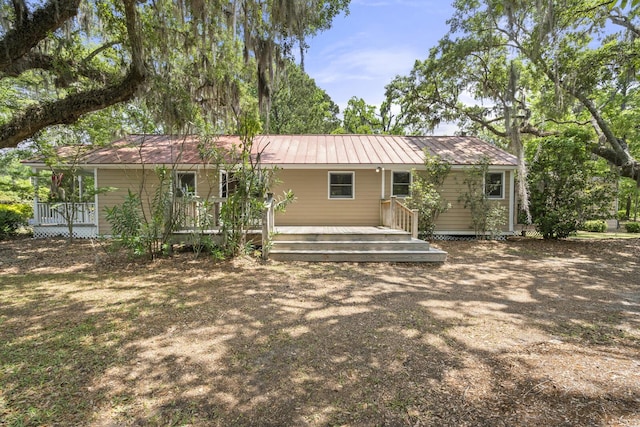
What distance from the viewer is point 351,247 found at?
7.85 m

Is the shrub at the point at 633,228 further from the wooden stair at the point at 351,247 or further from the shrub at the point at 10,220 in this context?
→ the shrub at the point at 10,220

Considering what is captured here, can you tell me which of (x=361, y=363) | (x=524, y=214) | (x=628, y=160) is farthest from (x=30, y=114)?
(x=628, y=160)

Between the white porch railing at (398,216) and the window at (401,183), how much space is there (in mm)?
924

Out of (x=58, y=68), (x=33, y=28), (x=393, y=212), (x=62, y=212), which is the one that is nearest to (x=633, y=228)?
(x=393, y=212)

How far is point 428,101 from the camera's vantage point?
15.1 m

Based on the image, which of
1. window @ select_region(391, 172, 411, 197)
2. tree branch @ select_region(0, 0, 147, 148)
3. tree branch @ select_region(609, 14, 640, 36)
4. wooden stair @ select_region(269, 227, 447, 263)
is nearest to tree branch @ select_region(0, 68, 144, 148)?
tree branch @ select_region(0, 0, 147, 148)

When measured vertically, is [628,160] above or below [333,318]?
above

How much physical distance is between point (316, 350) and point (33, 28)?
23.0ft

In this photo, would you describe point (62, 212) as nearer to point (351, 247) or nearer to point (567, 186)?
point (351, 247)

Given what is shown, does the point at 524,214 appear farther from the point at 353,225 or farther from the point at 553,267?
the point at 353,225

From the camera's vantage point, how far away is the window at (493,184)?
11.2 metres

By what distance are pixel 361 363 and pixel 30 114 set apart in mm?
7507

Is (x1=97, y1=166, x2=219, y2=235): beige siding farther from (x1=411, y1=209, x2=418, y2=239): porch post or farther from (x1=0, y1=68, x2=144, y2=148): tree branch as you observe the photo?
(x1=411, y1=209, x2=418, y2=239): porch post

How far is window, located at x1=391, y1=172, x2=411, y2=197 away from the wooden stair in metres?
3.45
